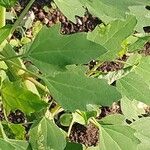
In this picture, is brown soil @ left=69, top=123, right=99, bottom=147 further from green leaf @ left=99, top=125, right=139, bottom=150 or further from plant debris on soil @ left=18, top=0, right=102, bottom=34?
green leaf @ left=99, top=125, right=139, bottom=150

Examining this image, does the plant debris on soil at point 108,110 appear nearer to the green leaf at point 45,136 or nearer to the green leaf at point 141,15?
the green leaf at point 141,15

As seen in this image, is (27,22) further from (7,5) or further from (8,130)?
(7,5)

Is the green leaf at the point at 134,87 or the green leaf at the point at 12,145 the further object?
the green leaf at the point at 134,87

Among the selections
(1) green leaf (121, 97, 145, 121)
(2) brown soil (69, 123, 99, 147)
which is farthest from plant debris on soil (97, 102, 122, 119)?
(1) green leaf (121, 97, 145, 121)

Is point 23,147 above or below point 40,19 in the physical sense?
above

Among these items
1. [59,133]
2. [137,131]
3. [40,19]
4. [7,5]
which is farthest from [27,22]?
[7,5]

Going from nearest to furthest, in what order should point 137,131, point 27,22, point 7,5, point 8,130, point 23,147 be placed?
point 7,5 < point 23,147 < point 8,130 < point 137,131 < point 27,22

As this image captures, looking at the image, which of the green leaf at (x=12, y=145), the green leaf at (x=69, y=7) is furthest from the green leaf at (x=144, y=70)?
the green leaf at (x=12, y=145)

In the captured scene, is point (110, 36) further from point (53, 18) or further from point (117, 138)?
point (53, 18)
